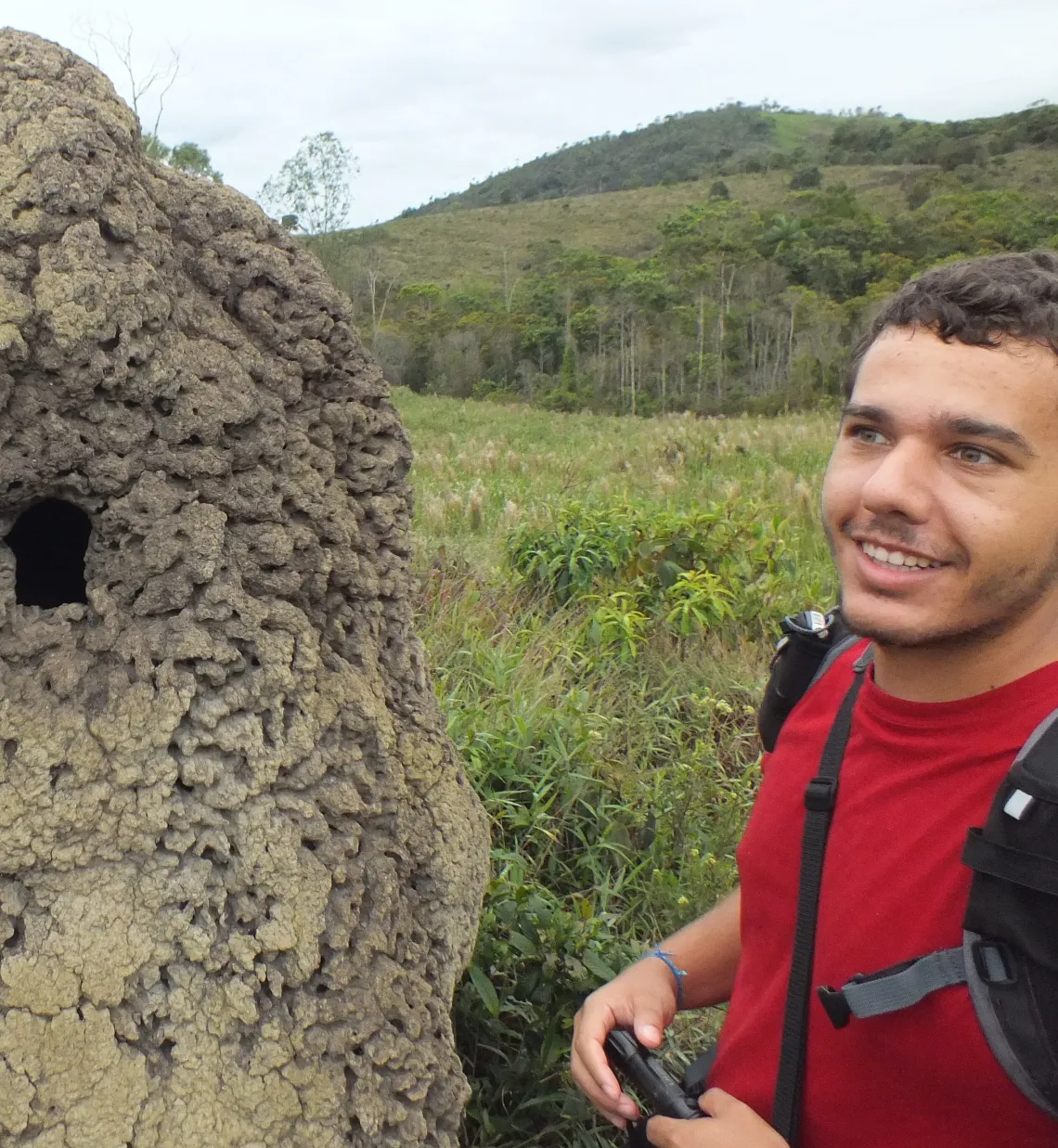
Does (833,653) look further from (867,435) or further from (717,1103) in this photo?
(717,1103)

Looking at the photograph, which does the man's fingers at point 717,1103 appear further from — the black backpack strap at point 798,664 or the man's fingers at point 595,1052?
the black backpack strap at point 798,664

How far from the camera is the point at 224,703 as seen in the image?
1643 millimetres

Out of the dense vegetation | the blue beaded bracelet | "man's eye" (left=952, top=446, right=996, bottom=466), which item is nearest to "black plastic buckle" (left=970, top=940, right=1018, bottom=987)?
"man's eye" (left=952, top=446, right=996, bottom=466)

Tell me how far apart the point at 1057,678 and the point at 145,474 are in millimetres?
1261

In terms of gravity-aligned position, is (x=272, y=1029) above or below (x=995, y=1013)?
below

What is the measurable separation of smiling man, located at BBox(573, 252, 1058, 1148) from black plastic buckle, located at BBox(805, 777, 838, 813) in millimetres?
23

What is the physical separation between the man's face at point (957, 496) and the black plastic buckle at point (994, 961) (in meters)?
0.34

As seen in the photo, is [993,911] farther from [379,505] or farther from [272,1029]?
[379,505]

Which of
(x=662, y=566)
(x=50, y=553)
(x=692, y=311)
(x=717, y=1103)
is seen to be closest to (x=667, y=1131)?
(x=717, y=1103)

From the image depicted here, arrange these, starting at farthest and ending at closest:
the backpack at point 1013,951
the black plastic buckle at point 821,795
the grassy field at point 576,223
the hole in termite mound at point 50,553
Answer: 1. the grassy field at point 576,223
2. the hole in termite mound at point 50,553
3. the black plastic buckle at point 821,795
4. the backpack at point 1013,951

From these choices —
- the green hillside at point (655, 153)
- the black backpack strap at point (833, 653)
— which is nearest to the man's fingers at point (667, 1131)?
the black backpack strap at point (833, 653)

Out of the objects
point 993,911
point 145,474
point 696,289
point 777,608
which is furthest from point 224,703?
point 696,289

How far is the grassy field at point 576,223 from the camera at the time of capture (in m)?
54.6

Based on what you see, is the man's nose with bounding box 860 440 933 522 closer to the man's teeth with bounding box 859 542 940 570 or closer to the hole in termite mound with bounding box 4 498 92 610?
the man's teeth with bounding box 859 542 940 570
